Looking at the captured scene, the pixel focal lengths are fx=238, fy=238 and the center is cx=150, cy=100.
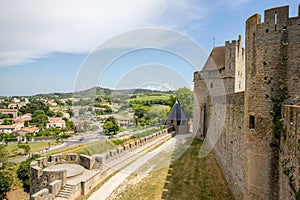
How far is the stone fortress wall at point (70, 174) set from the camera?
991 centimetres

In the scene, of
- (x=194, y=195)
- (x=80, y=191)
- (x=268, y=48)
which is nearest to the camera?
(x=268, y=48)

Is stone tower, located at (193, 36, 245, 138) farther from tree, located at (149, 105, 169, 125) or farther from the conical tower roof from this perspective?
tree, located at (149, 105, 169, 125)

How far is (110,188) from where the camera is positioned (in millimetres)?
11172

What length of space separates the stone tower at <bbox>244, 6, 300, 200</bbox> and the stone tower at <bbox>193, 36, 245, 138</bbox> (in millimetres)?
13008

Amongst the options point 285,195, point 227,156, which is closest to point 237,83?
point 227,156

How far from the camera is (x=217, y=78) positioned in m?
20.7

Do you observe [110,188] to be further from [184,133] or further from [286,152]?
[184,133]

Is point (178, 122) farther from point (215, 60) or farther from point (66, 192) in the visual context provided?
point (66, 192)

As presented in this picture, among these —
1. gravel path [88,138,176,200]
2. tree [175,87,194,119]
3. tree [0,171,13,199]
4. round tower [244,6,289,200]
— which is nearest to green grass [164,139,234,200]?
gravel path [88,138,176,200]

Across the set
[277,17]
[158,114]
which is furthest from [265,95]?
[158,114]

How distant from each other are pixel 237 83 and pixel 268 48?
14310 mm

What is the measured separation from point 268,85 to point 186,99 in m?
32.1

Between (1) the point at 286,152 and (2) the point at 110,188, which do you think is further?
(2) the point at 110,188

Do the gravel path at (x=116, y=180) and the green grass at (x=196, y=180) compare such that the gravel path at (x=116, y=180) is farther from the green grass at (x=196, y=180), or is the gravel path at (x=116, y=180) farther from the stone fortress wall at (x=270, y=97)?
the stone fortress wall at (x=270, y=97)
